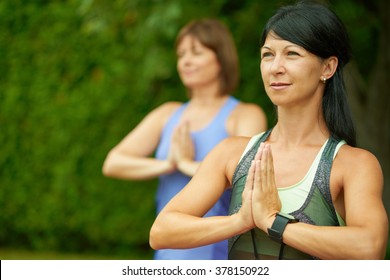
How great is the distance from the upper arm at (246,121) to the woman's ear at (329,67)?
5.40 feet

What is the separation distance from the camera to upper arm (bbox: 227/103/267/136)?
4281mm

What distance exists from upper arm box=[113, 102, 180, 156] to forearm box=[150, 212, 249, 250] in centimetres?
208

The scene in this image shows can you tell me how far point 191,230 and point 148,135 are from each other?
2.21m

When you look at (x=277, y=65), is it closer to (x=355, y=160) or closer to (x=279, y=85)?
(x=279, y=85)

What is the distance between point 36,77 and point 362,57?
11.4ft

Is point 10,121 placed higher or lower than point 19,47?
lower

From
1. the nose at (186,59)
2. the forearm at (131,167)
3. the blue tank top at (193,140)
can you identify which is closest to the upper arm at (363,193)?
the blue tank top at (193,140)

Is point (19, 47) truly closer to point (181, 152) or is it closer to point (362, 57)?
point (362, 57)

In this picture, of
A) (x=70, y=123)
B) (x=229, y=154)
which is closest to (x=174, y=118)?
(x=229, y=154)

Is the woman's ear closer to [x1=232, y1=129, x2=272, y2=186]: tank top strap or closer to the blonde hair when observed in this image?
[x1=232, y1=129, x2=272, y2=186]: tank top strap

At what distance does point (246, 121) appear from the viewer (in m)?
4.32
